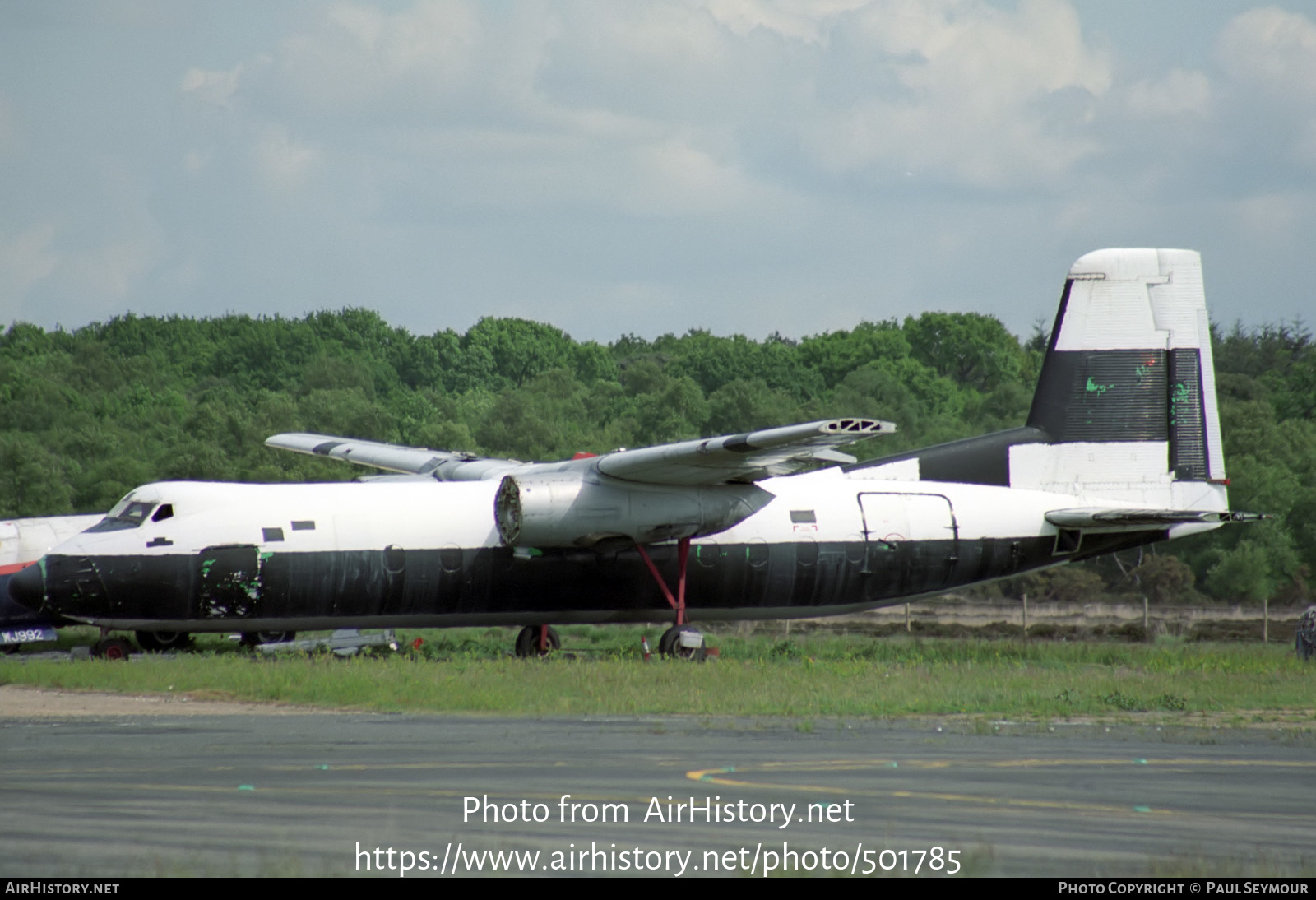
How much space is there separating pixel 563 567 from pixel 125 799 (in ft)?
49.0

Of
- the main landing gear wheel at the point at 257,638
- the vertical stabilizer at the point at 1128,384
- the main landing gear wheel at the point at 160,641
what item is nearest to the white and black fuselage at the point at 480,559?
the vertical stabilizer at the point at 1128,384

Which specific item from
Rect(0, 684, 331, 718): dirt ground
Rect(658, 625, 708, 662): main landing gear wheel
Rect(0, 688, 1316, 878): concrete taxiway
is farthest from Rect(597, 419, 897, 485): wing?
Rect(0, 684, 331, 718): dirt ground

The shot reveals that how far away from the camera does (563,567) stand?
2578 centimetres

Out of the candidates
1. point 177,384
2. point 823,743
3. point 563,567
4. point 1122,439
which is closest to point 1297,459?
point 1122,439

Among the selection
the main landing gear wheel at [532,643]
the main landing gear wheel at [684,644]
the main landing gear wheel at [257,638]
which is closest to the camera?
the main landing gear wheel at [684,644]

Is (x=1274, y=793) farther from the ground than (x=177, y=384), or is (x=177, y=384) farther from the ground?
(x=177, y=384)

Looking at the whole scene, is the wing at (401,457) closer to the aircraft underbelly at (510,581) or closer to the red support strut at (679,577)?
the aircraft underbelly at (510,581)

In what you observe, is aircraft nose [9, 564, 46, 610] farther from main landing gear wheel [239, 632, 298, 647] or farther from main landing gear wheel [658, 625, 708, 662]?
main landing gear wheel [658, 625, 708, 662]

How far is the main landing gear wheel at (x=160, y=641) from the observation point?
26438mm

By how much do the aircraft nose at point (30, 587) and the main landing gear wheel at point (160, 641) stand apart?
2.83 meters

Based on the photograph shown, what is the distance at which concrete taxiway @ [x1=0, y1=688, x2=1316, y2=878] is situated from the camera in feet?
29.3

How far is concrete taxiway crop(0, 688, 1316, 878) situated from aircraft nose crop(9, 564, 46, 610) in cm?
643

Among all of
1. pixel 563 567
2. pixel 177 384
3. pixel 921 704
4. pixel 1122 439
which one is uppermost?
pixel 177 384

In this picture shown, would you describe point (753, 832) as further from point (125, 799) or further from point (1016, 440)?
point (1016, 440)
